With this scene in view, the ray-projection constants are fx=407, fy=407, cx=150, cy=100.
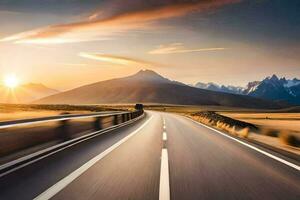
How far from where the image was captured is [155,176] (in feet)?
25.9

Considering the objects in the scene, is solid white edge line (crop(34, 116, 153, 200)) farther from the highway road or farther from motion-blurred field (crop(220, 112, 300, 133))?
motion-blurred field (crop(220, 112, 300, 133))

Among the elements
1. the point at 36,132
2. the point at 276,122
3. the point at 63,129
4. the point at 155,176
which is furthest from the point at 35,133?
the point at 276,122

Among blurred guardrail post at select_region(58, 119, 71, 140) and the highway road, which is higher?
blurred guardrail post at select_region(58, 119, 71, 140)

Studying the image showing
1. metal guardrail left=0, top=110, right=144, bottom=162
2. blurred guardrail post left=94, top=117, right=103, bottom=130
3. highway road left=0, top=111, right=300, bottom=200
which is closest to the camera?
highway road left=0, top=111, right=300, bottom=200

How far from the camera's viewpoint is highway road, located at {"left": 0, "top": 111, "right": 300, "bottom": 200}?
248 inches

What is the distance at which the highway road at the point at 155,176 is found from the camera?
6.30 metres

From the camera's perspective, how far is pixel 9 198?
19.3ft

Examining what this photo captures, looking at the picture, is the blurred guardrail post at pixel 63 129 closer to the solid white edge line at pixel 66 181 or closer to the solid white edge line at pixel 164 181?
the solid white edge line at pixel 66 181

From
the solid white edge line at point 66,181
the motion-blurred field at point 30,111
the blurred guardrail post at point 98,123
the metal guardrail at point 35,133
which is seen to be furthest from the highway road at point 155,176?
the motion-blurred field at point 30,111

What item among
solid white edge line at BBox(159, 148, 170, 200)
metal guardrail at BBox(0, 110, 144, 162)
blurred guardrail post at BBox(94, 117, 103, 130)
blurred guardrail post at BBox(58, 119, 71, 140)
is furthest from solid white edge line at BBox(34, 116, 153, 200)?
blurred guardrail post at BBox(94, 117, 103, 130)

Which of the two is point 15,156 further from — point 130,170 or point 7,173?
point 130,170

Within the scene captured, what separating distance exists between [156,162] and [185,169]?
1.24 metres

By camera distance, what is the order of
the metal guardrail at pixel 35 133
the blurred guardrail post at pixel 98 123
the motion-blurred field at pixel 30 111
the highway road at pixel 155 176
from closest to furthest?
the highway road at pixel 155 176 < the metal guardrail at pixel 35 133 < the blurred guardrail post at pixel 98 123 < the motion-blurred field at pixel 30 111

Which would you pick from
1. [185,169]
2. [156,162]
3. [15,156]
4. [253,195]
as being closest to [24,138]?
[15,156]
